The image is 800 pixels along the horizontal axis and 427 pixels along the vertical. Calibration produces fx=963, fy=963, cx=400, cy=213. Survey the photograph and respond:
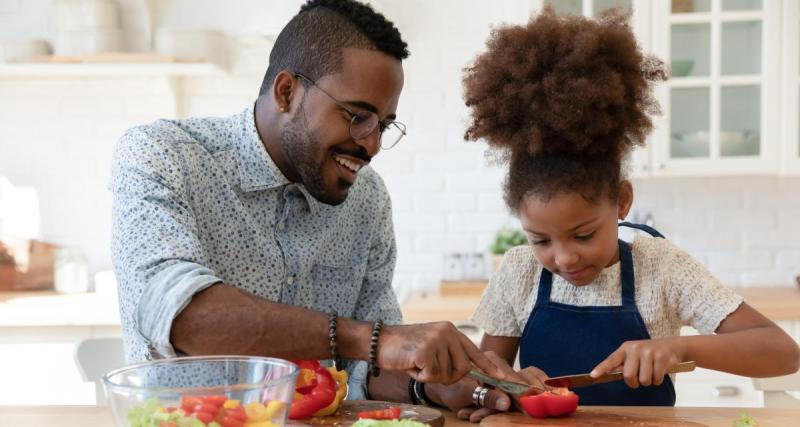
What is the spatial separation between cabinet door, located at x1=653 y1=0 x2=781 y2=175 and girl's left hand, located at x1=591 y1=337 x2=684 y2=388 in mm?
2097

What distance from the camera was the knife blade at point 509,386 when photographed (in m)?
1.61

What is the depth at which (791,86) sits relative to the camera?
3613 millimetres

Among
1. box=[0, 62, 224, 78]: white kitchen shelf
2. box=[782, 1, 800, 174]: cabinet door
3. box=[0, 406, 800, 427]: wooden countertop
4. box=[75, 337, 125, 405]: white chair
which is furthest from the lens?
box=[0, 62, 224, 78]: white kitchen shelf

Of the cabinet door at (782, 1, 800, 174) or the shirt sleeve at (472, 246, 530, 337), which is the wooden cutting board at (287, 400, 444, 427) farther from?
the cabinet door at (782, 1, 800, 174)

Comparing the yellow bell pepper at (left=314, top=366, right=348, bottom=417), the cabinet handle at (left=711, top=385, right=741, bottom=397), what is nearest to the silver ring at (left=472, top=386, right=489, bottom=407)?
the yellow bell pepper at (left=314, top=366, right=348, bottom=417)

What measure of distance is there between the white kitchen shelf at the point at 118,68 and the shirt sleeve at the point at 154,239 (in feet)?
6.79

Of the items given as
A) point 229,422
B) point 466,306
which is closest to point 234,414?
point 229,422

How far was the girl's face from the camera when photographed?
184 cm

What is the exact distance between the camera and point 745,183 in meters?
4.00

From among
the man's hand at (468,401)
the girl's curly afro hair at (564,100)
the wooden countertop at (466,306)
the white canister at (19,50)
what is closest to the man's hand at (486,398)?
the man's hand at (468,401)

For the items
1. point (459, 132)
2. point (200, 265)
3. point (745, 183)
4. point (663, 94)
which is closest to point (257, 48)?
point (459, 132)

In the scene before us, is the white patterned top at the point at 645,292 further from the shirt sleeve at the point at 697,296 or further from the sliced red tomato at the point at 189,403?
the sliced red tomato at the point at 189,403

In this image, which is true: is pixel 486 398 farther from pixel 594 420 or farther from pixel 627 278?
pixel 627 278

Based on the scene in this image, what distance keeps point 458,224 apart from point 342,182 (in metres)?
2.30
